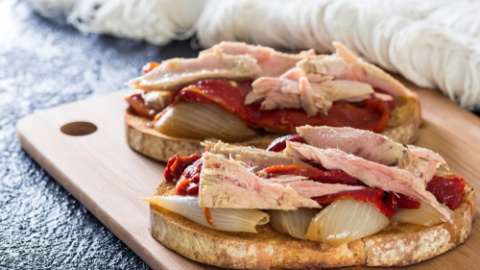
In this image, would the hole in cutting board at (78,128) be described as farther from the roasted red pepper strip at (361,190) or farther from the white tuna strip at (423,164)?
the white tuna strip at (423,164)

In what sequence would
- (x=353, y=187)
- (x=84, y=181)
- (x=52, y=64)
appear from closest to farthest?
1. (x=353, y=187)
2. (x=84, y=181)
3. (x=52, y=64)

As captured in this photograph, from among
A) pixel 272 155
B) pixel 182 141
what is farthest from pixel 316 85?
pixel 272 155

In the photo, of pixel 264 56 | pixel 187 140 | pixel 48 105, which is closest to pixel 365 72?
pixel 264 56

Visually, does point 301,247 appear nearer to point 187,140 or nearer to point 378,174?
point 378,174

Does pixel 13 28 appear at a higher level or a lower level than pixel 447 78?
lower

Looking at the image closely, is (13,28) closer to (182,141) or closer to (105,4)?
(105,4)

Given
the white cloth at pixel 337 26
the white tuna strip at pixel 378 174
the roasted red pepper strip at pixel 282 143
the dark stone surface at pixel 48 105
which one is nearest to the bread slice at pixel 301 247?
the white tuna strip at pixel 378 174
